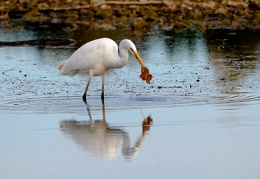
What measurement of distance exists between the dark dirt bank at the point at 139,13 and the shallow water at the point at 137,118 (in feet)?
17.6


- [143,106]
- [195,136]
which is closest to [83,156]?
[195,136]

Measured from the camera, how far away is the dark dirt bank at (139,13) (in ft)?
80.4

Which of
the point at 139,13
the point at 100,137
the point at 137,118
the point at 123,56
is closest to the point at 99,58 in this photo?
the point at 123,56

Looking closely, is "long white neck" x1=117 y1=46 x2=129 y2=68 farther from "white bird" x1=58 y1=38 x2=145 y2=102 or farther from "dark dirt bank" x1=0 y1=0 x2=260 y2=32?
"dark dirt bank" x1=0 y1=0 x2=260 y2=32

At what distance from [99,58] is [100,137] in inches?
140

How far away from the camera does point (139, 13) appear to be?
27.2 meters

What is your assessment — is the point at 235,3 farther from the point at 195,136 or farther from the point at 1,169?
the point at 1,169

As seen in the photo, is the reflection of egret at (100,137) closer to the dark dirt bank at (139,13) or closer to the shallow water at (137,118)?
the shallow water at (137,118)

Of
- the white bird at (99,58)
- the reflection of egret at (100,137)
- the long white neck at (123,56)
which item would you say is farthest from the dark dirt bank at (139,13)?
the reflection of egret at (100,137)

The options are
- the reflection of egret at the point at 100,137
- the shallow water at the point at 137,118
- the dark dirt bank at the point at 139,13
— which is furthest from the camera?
the dark dirt bank at the point at 139,13

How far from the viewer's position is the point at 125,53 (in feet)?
43.0

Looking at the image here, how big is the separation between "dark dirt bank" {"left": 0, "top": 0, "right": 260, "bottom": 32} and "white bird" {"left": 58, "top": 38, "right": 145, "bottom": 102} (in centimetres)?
992

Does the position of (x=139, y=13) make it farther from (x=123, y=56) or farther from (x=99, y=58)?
(x=123, y=56)

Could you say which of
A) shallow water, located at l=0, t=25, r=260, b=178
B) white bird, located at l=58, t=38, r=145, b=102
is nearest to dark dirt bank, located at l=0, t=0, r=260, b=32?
shallow water, located at l=0, t=25, r=260, b=178
